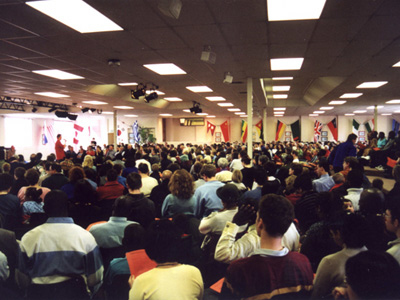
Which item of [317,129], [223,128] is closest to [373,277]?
[223,128]

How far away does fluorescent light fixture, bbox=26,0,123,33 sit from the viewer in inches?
136

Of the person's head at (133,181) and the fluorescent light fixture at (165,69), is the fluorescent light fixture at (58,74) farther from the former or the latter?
the person's head at (133,181)

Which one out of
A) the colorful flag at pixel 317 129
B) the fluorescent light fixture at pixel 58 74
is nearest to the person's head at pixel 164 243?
the fluorescent light fixture at pixel 58 74

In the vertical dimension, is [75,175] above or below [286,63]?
below

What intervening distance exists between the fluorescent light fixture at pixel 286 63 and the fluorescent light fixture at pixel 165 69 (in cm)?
216

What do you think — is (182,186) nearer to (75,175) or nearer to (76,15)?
(75,175)

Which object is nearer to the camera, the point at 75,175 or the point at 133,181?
the point at 133,181

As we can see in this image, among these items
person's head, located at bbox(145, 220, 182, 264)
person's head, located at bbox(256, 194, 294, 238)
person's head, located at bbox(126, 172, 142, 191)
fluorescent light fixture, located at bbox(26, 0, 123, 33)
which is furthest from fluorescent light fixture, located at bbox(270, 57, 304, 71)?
person's head, located at bbox(145, 220, 182, 264)

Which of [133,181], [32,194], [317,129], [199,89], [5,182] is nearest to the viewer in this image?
[133,181]

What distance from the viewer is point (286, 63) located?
6.36 m

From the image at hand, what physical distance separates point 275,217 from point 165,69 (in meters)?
6.08

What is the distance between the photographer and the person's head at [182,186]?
3561mm

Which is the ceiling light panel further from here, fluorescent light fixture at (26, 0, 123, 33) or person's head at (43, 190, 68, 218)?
person's head at (43, 190, 68, 218)

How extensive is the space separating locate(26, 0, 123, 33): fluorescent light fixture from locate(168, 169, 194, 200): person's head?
2284 mm
